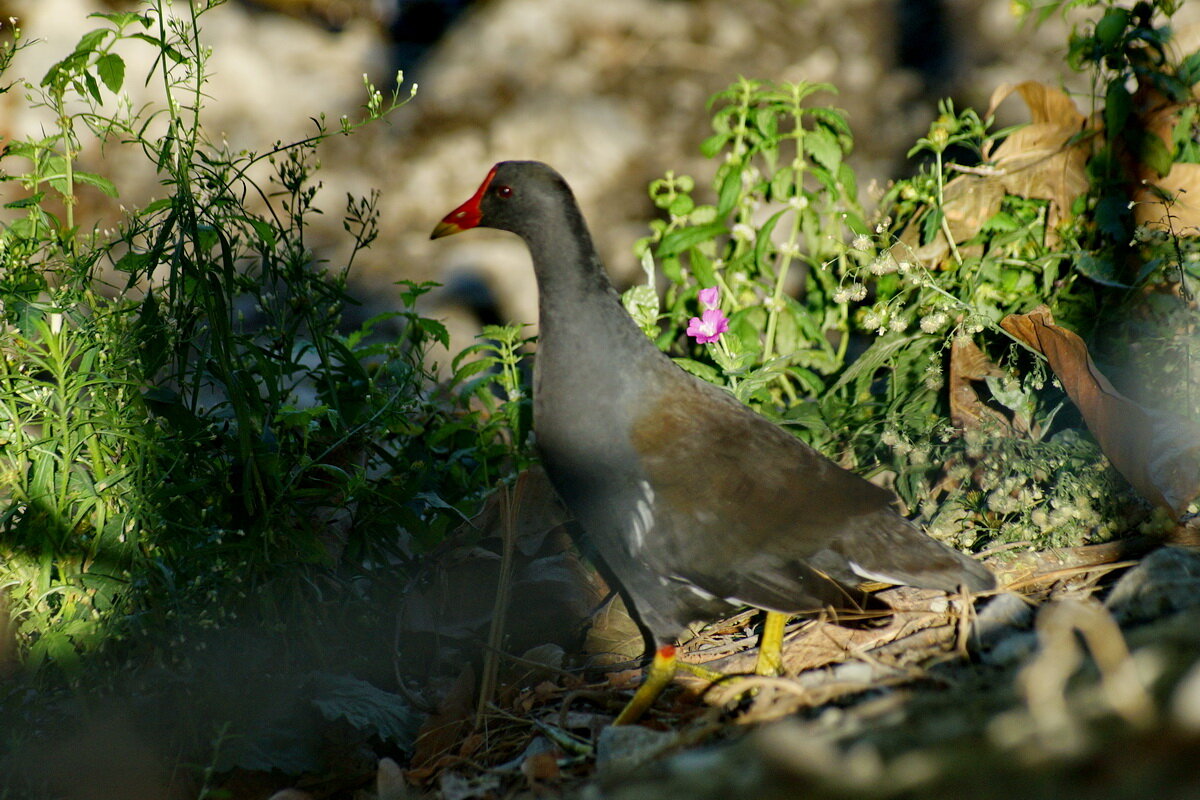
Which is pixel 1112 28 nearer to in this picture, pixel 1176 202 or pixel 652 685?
pixel 1176 202

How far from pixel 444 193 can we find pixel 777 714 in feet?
14.4

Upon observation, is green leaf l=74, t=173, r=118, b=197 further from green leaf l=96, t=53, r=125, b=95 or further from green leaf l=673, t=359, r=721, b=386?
green leaf l=673, t=359, r=721, b=386

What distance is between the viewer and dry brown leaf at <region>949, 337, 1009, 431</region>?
327 cm

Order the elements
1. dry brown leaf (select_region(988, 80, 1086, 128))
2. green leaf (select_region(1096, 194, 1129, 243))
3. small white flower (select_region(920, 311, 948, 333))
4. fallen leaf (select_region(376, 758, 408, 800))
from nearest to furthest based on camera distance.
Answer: fallen leaf (select_region(376, 758, 408, 800)), small white flower (select_region(920, 311, 948, 333)), green leaf (select_region(1096, 194, 1129, 243)), dry brown leaf (select_region(988, 80, 1086, 128))

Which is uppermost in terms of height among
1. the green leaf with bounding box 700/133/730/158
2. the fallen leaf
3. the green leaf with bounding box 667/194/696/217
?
the green leaf with bounding box 700/133/730/158

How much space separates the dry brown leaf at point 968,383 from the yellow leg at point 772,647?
1.12 metres

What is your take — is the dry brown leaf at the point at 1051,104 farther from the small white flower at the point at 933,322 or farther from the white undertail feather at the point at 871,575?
the white undertail feather at the point at 871,575

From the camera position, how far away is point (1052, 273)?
349 cm

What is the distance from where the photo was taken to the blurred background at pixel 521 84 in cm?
535

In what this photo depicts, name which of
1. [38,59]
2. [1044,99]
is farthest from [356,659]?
[38,59]

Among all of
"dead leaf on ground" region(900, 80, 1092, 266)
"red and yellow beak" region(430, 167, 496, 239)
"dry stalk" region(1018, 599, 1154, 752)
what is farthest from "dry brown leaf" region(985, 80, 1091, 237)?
"dry stalk" region(1018, 599, 1154, 752)

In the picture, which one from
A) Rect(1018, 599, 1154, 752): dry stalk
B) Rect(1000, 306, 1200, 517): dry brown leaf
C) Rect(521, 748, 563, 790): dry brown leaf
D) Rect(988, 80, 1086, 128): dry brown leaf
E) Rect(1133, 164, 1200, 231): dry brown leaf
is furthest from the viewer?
Rect(988, 80, 1086, 128): dry brown leaf

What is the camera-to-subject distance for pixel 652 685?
242cm

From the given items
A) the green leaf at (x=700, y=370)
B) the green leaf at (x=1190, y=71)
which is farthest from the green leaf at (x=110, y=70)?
the green leaf at (x=1190, y=71)
